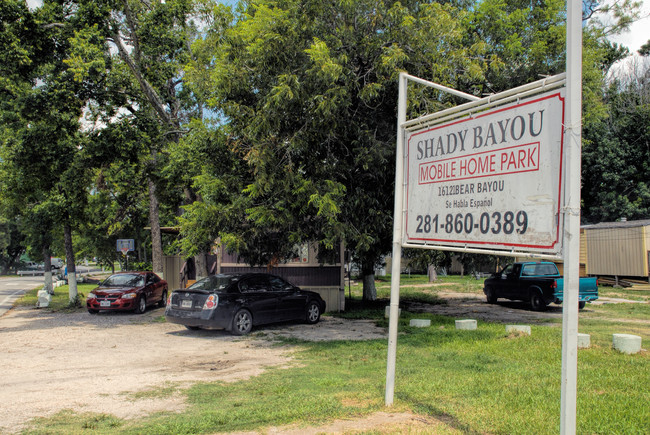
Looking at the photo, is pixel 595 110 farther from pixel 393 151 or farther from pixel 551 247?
pixel 551 247

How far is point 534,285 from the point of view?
17609 millimetres

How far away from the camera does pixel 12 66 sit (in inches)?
605

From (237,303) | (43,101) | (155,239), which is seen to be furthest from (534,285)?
(43,101)

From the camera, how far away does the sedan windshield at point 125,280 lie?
58.5 ft

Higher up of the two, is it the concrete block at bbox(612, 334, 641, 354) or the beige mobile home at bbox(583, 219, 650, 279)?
the beige mobile home at bbox(583, 219, 650, 279)

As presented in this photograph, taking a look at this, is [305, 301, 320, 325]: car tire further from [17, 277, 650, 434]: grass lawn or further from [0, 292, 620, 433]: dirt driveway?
[17, 277, 650, 434]: grass lawn

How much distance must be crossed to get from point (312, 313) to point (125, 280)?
26.4ft

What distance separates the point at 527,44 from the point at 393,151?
6.61 m

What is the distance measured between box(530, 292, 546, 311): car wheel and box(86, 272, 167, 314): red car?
1353cm

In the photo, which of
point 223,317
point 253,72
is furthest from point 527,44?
point 223,317

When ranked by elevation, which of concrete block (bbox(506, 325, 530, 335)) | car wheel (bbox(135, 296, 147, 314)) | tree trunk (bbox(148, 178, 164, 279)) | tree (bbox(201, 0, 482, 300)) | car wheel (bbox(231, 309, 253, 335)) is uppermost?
tree (bbox(201, 0, 482, 300))

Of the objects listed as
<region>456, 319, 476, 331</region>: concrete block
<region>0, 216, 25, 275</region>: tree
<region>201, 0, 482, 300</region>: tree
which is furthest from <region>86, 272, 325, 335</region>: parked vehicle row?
<region>0, 216, 25, 275</region>: tree

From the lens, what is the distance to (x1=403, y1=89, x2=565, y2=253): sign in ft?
13.7

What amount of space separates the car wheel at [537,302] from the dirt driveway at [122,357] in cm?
91
